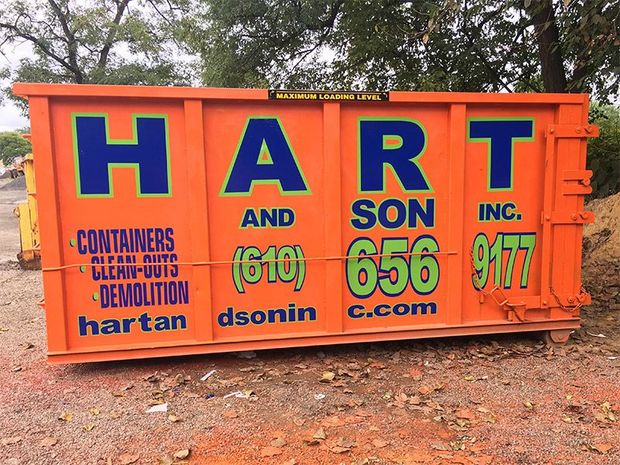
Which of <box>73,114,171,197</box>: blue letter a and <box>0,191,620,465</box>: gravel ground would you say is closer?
<box>0,191,620,465</box>: gravel ground

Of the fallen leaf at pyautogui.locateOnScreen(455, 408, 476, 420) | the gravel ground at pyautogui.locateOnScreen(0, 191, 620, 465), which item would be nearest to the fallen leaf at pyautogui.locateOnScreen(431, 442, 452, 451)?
the gravel ground at pyautogui.locateOnScreen(0, 191, 620, 465)

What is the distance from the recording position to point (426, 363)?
427cm

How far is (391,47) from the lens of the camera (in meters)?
9.84

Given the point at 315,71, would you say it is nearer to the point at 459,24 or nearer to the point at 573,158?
the point at 459,24

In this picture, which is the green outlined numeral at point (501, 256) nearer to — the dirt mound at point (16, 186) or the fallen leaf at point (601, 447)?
the fallen leaf at point (601, 447)

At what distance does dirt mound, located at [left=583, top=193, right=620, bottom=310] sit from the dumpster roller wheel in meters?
1.56

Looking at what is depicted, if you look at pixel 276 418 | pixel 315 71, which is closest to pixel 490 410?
pixel 276 418

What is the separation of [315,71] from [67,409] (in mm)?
9704

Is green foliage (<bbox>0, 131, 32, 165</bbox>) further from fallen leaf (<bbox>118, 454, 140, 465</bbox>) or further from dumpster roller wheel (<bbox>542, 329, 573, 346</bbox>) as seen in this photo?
dumpster roller wheel (<bbox>542, 329, 573, 346</bbox>)

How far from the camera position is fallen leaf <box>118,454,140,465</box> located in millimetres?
2869

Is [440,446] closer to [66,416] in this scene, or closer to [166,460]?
[166,460]

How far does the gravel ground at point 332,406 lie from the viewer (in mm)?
2951

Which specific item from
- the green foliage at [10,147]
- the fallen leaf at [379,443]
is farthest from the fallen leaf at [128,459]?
the green foliage at [10,147]

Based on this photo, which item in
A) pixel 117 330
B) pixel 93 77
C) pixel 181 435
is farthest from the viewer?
pixel 93 77
